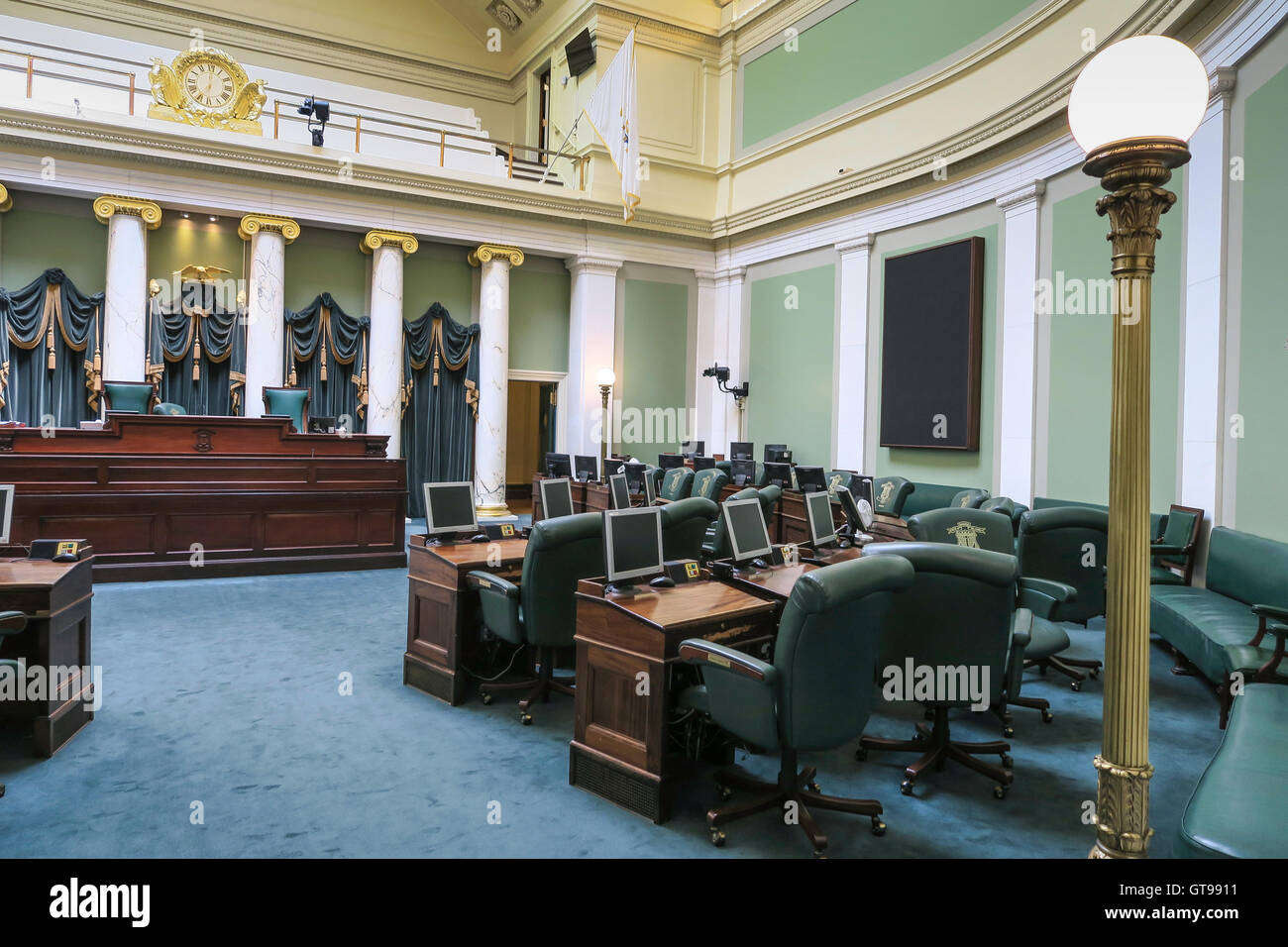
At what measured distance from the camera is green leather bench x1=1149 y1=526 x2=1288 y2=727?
3.54 m

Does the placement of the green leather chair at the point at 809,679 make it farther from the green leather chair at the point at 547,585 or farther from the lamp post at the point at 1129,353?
the green leather chair at the point at 547,585

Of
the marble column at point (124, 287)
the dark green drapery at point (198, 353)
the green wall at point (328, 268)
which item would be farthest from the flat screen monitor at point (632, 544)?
the green wall at point (328, 268)

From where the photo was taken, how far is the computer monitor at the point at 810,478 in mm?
7290

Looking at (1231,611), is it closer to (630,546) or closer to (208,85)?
(630,546)

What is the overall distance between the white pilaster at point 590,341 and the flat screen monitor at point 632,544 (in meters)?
9.25

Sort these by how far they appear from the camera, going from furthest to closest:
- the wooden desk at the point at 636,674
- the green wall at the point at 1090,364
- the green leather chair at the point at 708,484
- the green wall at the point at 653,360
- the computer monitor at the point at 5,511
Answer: the green wall at the point at 653,360, the green leather chair at the point at 708,484, the green wall at the point at 1090,364, the computer monitor at the point at 5,511, the wooden desk at the point at 636,674

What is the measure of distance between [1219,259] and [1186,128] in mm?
4793

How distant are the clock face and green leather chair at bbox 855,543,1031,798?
36.8 feet

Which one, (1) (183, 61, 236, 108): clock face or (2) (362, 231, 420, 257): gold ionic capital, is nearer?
(1) (183, 61, 236, 108): clock face

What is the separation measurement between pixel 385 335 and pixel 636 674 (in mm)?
9728

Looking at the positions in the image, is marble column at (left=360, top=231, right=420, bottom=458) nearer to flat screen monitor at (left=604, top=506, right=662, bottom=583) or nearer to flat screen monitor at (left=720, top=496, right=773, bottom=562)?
flat screen monitor at (left=720, top=496, right=773, bottom=562)

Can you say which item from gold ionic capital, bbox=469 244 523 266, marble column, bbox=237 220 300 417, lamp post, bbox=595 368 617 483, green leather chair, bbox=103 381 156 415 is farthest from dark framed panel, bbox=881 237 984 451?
green leather chair, bbox=103 381 156 415
